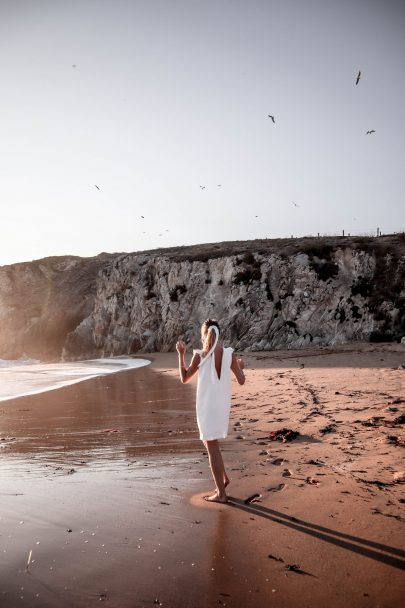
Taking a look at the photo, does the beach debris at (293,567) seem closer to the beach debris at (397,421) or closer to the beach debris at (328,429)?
the beach debris at (328,429)

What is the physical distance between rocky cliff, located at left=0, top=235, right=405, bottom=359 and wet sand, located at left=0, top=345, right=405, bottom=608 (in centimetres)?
2224

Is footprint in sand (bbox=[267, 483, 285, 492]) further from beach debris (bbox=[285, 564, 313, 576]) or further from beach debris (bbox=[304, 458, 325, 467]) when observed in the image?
beach debris (bbox=[285, 564, 313, 576])

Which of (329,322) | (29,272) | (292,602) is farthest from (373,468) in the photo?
(29,272)

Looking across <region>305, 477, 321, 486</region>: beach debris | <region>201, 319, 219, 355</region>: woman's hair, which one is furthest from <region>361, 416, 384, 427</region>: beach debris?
<region>201, 319, 219, 355</region>: woman's hair

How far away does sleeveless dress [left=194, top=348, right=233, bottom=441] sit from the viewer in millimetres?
5121

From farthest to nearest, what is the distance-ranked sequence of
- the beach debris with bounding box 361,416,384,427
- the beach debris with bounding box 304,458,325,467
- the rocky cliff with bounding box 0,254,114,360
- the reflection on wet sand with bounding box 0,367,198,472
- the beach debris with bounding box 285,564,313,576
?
the rocky cliff with bounding box 0,254,114,360 → the beach debris with bounding box 361,416,384,427 → the reflection on wet sand with bounding box 0,367,198,472 → the beach debris with bounding box 304,458,325,467 → the beach debris with bounding box 285,564,313,576

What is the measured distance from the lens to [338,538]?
3.94m

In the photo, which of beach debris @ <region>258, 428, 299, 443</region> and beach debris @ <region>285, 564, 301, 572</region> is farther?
beach debris @ <region>258, 428, 299, 443</region>

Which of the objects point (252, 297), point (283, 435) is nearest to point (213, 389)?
point (283, 435)

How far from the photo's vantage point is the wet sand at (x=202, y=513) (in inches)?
127

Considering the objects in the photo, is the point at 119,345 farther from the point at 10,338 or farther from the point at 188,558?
the point at 188,558

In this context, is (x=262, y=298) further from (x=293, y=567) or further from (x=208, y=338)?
(x=293, y=567)

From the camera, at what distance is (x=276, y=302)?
1330 inches

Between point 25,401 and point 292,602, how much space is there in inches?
429
